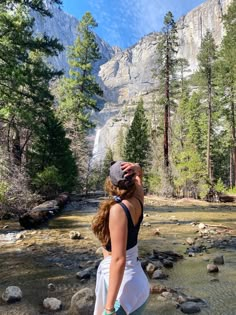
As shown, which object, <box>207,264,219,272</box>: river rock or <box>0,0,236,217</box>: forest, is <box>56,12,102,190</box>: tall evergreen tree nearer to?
<box>0,0,236,217</box>: forest

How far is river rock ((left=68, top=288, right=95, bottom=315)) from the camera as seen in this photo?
4.73 metres

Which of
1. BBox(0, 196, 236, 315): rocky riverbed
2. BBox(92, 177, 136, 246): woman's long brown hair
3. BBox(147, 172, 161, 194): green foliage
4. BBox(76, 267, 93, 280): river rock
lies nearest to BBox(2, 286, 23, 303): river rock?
BBox(0, 196, 236, 315): rocky riverbed

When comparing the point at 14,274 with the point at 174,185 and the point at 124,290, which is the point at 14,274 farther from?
the point at 174,185

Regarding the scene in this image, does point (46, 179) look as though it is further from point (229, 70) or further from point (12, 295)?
point (229, 70)

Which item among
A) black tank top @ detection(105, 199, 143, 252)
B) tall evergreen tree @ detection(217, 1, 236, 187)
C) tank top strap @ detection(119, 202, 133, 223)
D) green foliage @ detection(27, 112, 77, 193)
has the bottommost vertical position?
black tank top @ detection(105, 199, 143, 252)

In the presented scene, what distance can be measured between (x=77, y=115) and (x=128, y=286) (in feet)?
107

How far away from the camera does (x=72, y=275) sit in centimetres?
680

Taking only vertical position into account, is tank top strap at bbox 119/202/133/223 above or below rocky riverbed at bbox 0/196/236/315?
above

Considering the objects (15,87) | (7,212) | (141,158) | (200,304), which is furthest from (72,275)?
(141,158)

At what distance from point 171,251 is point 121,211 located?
6455 mm

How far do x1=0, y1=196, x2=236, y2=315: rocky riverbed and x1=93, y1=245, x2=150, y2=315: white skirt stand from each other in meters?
2.62

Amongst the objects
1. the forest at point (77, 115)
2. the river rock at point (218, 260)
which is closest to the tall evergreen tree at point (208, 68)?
the forest at point (77, 115)

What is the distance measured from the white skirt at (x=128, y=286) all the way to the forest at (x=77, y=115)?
1141cm

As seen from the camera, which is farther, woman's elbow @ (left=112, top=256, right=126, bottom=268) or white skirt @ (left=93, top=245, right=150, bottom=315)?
white skirt @ (left=93, top=245, right=150, bottom=315)
